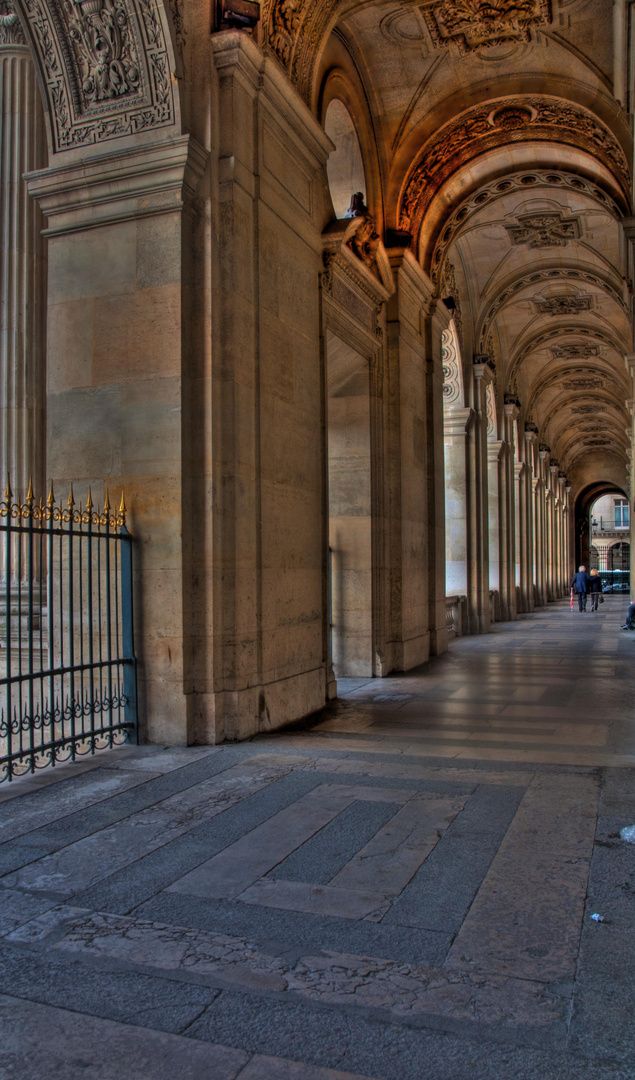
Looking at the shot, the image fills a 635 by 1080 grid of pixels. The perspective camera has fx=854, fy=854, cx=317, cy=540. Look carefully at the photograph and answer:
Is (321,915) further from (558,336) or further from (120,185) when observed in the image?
(558,336)

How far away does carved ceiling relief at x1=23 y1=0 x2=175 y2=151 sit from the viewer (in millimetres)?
7160

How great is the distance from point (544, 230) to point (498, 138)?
18.1ft

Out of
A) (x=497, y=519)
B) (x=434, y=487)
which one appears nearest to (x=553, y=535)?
(x=497, y=519)

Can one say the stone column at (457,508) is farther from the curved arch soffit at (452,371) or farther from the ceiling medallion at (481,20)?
the ceiling medallion at (481,20)

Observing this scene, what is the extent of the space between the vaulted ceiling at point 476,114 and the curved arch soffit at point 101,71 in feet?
5.26

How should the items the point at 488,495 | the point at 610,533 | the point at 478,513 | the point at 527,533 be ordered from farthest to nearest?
1. the point at 610,533
2. the point at 527,533
3. the point at 488,495
4. the point at 478,513

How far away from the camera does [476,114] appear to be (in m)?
13.3

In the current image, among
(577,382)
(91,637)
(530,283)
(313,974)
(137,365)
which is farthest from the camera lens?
(577,382)

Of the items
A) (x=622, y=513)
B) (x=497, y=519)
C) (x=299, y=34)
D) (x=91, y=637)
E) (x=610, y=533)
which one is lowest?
(x=91, y=637)

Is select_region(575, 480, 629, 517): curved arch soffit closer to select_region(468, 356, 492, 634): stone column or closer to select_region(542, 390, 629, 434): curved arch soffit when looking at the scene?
select_region(542, 390, 629, 434): curved arch soffit

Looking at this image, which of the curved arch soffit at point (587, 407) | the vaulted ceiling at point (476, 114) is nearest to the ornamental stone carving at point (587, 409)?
the curved arch soffit at point (587, 407)

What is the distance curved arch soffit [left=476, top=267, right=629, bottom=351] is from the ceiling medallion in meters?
8.81

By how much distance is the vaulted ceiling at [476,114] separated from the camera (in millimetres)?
11344

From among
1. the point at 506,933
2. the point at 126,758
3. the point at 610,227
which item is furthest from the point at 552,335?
the point at 506,933
